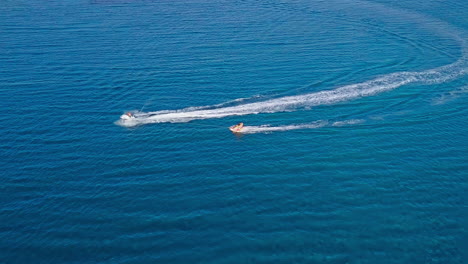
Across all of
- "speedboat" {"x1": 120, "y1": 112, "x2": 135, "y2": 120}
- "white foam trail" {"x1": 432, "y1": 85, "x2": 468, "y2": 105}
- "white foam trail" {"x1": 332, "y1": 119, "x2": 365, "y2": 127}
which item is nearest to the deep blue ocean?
"white foam trail" {"x1": 332, "y1": 119, "x2": 365, "y2": 127}

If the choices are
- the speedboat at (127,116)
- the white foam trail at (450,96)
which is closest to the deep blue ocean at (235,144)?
the white foam trail at (450,96)

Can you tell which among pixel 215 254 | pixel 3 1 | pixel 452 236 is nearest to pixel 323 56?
pixel 452 236

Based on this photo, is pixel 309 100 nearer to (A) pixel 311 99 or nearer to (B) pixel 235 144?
(A) pixel 311 99

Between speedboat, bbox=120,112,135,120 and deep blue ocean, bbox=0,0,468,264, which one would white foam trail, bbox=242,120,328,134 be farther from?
speedboat, bbox=120,112,135,120

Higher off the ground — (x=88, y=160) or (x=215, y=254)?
(x=88, y=160)

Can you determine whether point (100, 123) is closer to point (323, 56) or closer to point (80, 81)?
point (80, 81)

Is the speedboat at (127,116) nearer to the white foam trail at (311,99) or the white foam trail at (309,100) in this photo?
the white foam trail at (309,100)

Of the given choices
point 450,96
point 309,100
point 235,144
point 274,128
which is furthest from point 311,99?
point 450,96
